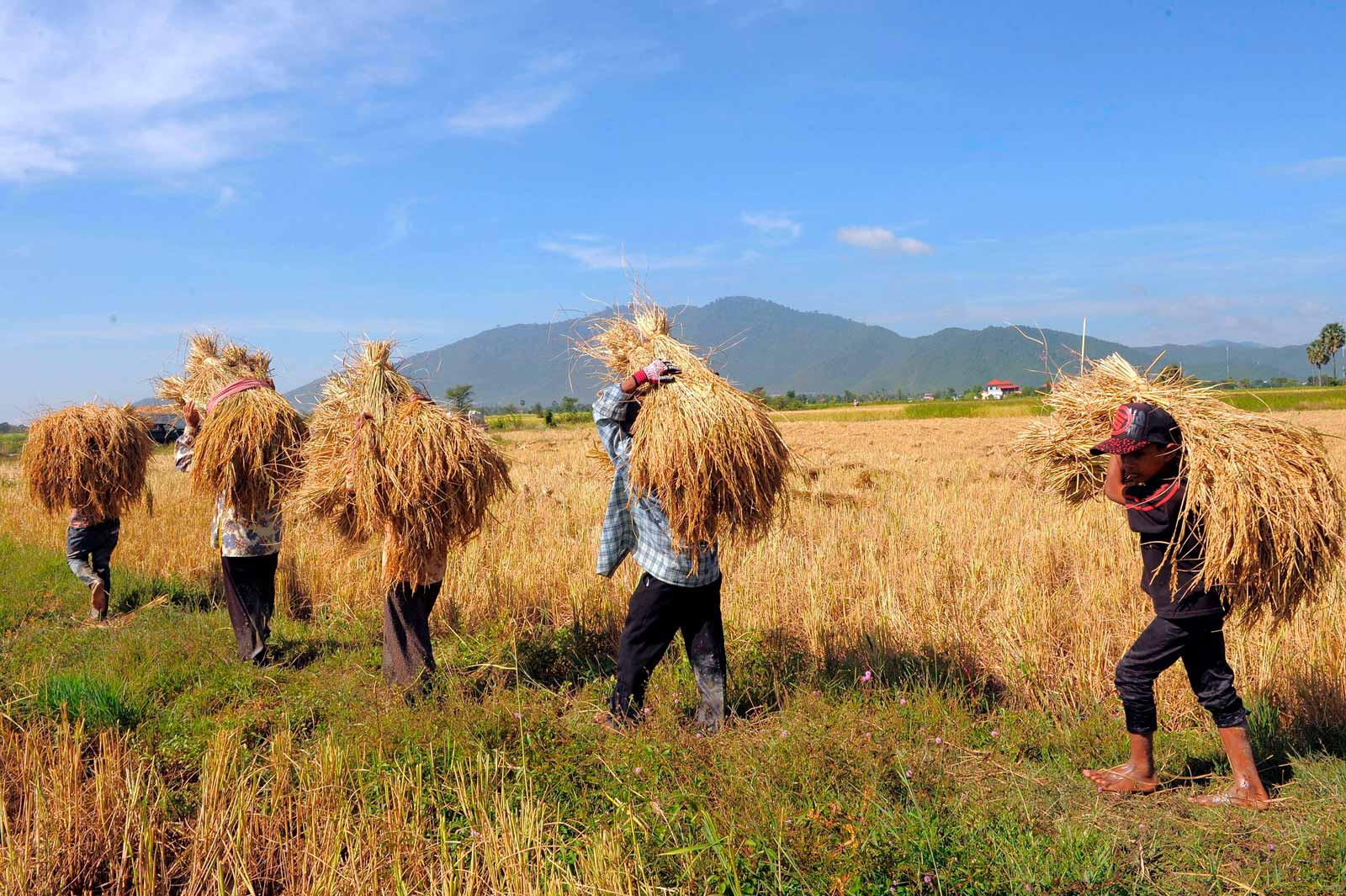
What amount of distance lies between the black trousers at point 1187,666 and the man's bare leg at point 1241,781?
0.18 ft

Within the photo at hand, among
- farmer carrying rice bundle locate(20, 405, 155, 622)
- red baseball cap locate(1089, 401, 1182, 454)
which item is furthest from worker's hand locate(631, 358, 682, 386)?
farmer carrying rice bundle locate(20, 405, 155, 622)

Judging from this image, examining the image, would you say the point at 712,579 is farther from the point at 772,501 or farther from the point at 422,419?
the point at 422,419

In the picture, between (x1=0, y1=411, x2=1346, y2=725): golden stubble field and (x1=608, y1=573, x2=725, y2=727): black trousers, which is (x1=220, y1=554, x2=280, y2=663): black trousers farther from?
(x1=608, y1=573, x2=725, y2=727): black trousers

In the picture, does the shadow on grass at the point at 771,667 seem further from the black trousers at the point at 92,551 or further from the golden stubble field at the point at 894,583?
the black trousers at the point at 92,551

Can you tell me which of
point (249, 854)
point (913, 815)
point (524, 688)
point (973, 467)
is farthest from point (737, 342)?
point (973, 467)

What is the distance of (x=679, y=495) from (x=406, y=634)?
75.4 inches

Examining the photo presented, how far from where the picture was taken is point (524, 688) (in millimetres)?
4773

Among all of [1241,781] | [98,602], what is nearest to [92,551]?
[98,602]

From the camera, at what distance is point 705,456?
13.1 ft

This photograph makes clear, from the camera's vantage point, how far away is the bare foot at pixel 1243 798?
3.67m

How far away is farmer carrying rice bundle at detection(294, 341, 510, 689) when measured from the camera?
14.2 feet

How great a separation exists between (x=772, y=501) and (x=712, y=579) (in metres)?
0.51

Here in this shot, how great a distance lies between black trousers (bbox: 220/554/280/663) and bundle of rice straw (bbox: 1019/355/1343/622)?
5.43 m

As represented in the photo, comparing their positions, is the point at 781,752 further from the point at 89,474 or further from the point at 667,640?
the point at 89,474
